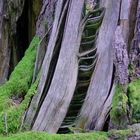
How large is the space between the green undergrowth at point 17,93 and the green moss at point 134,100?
0.79m

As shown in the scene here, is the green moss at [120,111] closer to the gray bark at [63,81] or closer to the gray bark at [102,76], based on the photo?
the gray bark at [102,76]

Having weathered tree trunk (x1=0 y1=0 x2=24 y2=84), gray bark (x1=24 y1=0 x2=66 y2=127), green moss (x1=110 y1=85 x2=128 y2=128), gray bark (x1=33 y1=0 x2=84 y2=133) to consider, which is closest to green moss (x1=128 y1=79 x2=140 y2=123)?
green moss (x1=110 y1=85 x2=128 y2=128)

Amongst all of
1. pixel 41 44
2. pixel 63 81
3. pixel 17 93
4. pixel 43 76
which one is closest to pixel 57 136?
pixel 63 81

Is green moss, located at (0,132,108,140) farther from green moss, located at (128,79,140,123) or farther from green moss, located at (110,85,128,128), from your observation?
green moss, located at (128,79,140,123)

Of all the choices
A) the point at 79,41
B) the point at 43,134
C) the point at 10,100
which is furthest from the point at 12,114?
the point at 79,41

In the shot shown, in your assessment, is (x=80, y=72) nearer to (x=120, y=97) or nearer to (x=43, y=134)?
(x=120, y=97)

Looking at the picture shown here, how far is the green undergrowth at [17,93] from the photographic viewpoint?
2826mm

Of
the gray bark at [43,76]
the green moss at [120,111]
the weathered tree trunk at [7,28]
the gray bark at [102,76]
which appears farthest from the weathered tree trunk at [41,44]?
the weathered tree trunk at [7,28]

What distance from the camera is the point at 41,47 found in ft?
11.4

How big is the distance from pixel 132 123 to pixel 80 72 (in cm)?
69

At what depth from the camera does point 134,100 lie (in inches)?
105

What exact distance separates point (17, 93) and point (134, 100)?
1.10 metres

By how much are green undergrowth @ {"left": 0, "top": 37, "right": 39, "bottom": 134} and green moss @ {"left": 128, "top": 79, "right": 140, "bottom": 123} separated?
2.59 ft

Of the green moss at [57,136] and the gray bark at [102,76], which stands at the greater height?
the gray bark at [102,76]
